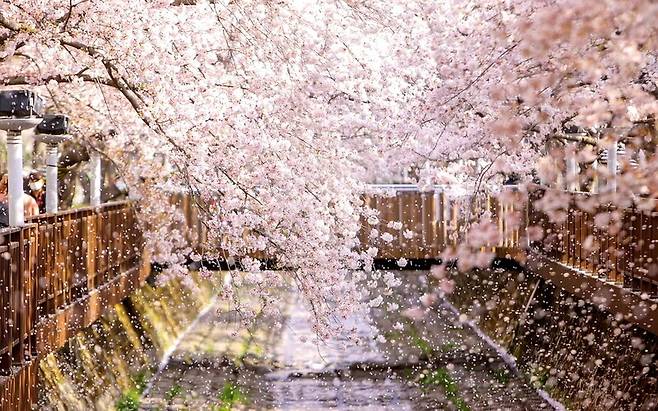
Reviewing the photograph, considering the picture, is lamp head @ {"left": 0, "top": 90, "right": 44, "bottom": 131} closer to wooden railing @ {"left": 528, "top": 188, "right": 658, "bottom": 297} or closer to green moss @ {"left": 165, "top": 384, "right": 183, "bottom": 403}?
wooden railing @ {"left": 528, "top": 188, "right": 658, "bottom": 297}

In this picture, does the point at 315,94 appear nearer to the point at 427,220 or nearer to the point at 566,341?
the point at 566,341

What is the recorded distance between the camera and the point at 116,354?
15.9m

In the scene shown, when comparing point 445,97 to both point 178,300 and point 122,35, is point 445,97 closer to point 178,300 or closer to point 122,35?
point 122,35

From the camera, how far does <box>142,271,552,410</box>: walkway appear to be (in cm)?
1639

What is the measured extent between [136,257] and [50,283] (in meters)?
7.43

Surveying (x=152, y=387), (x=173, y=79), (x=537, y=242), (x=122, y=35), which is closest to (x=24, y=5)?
(x=122, y=35)

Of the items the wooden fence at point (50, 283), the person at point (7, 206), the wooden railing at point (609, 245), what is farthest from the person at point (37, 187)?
the wooden railing at point (609, 245)

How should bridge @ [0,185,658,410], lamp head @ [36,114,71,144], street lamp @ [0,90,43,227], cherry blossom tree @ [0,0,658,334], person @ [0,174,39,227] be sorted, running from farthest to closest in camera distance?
1. lamp head @ [36,114,71,144]
2. person @ [0,174,39,227]
3. street lamp @ [0,90,43,227]
4. bridge @ [0,185,658,410]
5. cherry blossom tree @ [0,0,658,334]

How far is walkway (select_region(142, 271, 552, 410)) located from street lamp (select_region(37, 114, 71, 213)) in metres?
2.22

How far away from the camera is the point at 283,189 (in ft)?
39.8

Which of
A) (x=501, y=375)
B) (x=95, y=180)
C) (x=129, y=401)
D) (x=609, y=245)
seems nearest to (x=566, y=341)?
(x=609, y=245)

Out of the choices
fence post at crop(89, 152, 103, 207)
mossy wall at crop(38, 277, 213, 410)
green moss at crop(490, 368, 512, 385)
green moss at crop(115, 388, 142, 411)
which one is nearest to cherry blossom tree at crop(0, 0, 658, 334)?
fence post at crop(89, 152, 103, 207)

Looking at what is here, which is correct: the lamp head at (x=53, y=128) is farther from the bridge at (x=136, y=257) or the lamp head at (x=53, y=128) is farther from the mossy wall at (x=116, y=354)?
the mossy wall at (x=116, y=354)

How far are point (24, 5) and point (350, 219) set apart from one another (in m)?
5.11
